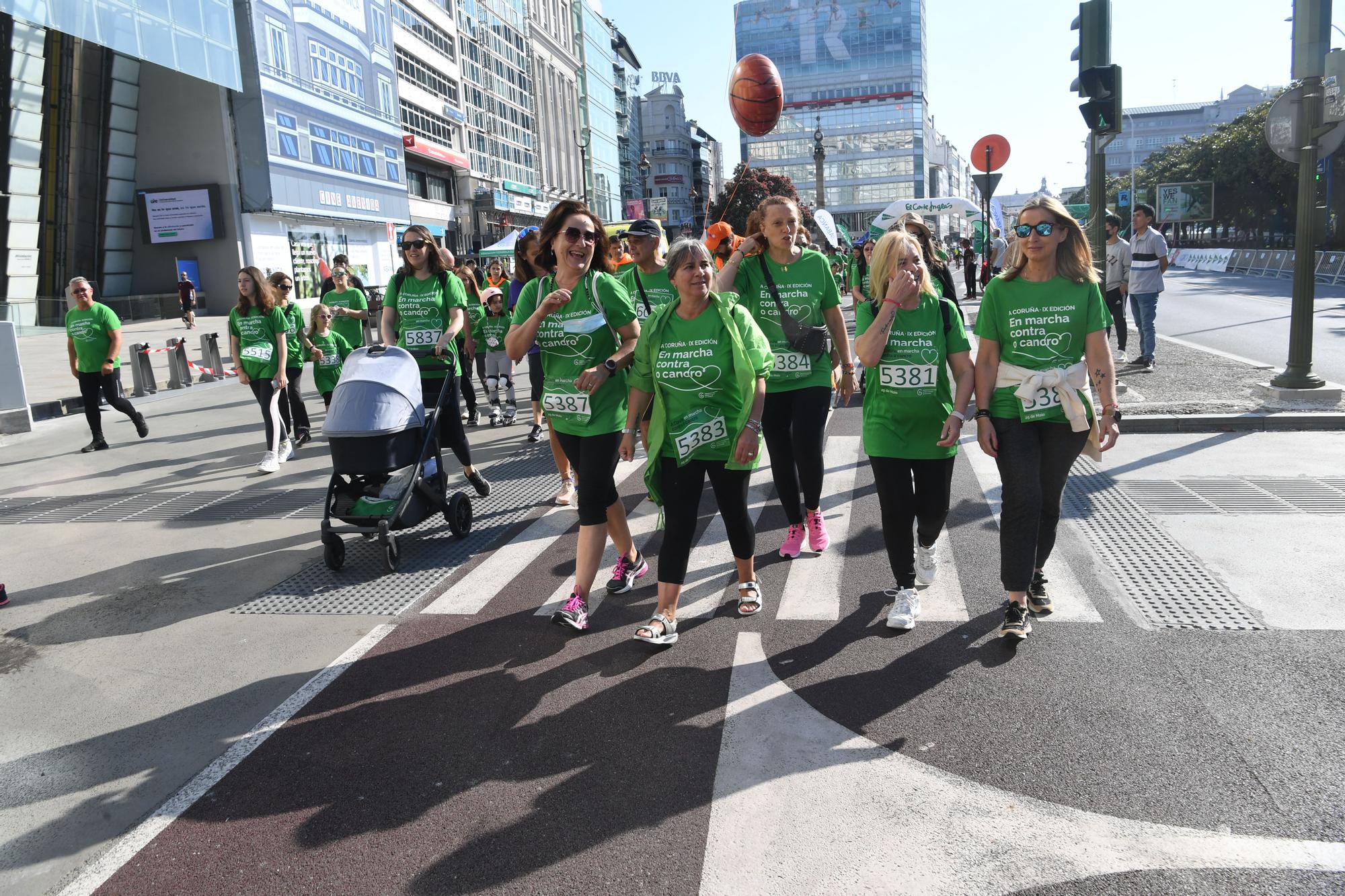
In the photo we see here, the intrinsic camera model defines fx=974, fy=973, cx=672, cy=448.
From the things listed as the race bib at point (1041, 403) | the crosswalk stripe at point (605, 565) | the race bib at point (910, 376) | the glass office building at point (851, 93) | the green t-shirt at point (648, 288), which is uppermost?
the glass office building at point (851, 93)

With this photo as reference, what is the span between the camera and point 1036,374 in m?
4.21

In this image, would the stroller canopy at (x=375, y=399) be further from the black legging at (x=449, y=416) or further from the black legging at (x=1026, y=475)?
the black legging at (x=1026, y=475)

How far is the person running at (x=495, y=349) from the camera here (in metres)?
11.6

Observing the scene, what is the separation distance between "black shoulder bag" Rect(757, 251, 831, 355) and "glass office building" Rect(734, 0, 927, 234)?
12859cm

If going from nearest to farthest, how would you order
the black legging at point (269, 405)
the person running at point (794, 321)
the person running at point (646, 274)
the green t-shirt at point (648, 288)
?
the person running at point (794, 321), the person running at point (646, 274), the green t-shirt at point (648, 288), the black legging at point (269, 405)

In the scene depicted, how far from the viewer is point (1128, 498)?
6.71 meters

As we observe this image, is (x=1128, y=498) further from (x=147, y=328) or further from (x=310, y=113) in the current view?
(x=310, y=113)

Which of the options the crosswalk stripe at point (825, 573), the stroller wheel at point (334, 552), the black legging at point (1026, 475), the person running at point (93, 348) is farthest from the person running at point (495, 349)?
the black legging at point (1026, 475)

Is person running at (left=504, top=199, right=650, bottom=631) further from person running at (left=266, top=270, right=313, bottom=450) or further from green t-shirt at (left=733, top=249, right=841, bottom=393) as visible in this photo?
person running at (left=266, top=270, right=313, bottom=450)

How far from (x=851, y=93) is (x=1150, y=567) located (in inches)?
5380

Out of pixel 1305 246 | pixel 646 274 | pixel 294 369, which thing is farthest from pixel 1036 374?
pixel 294 369

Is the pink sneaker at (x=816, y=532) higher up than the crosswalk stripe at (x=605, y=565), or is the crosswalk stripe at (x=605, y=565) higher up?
the pink sneaker at (x=816, y=532)

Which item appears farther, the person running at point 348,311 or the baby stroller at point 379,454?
the person running at point 348,311

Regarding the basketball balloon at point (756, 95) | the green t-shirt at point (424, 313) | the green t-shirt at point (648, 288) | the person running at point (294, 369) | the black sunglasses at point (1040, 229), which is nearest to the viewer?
the black sunglasses at point (1040, 229)
